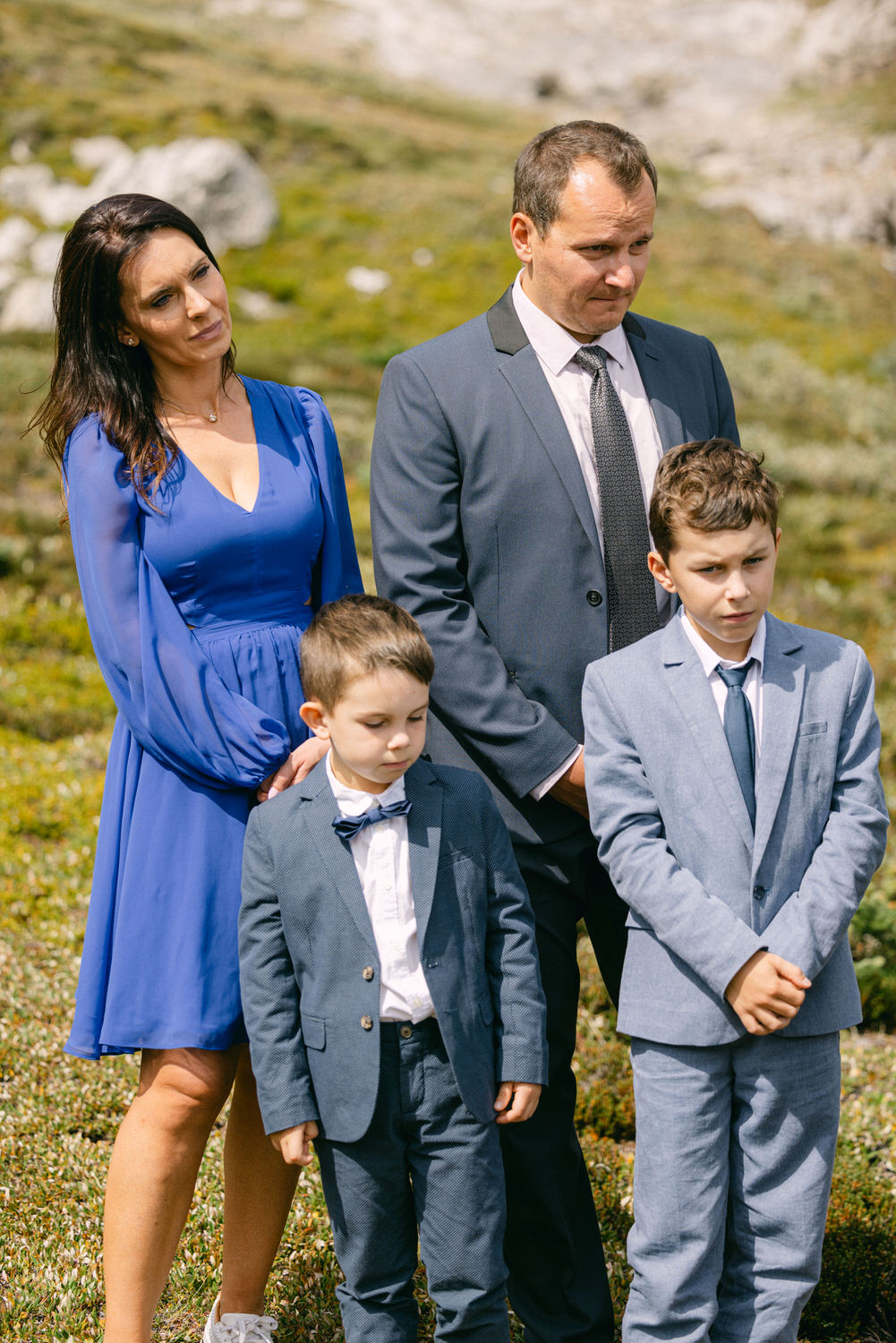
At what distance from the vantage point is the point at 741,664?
2.61 metres

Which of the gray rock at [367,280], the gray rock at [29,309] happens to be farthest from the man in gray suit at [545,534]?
the gray rock at [367,280]

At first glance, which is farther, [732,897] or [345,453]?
[345,453]

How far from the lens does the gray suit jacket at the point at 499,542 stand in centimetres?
288

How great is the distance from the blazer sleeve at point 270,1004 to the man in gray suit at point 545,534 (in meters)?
0.64

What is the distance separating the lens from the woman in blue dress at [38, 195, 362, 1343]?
2.72 metres

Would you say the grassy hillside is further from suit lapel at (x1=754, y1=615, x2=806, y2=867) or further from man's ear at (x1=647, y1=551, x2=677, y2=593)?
man's ear at (x1=647, y1=551, x2=677, y2=593)

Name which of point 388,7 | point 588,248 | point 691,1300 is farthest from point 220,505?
point 388,7

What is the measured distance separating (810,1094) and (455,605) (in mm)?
1359

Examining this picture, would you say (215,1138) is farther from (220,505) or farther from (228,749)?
(220,505)

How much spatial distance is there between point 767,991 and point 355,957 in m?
0.85

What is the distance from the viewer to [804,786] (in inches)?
100

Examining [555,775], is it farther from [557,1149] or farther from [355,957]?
[557,1149]

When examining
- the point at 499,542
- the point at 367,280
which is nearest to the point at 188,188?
the point at 367,280

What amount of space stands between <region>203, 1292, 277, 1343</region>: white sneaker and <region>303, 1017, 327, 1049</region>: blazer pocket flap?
97 centimetres
